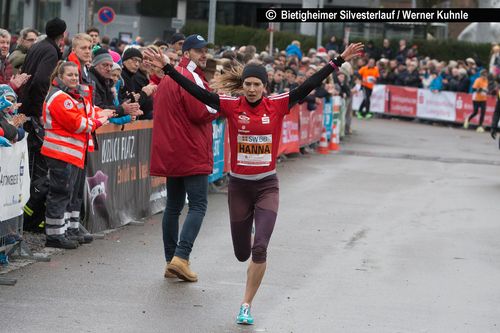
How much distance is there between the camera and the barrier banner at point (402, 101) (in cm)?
3884

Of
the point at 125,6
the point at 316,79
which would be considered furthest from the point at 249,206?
the point at 125,6

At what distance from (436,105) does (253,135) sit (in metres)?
30.1

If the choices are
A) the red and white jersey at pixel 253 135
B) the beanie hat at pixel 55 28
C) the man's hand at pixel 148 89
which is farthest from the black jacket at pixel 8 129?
the man's hand at pixel 148 89

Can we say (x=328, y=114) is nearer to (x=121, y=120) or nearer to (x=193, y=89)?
(x=121, y=120)

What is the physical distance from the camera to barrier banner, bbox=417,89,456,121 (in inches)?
1481

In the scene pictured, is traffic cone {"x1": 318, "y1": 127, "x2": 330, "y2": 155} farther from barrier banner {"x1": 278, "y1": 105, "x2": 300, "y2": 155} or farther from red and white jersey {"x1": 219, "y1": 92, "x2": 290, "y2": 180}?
red and white jersey {"x1": 219, "y1": 92, "x2": 290, "y2": 180}

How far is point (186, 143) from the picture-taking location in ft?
32.3

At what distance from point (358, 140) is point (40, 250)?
61.1 feet

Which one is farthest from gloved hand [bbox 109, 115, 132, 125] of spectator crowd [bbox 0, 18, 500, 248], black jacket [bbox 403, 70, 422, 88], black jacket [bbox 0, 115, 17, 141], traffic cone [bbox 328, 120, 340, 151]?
black jacket [bbox 403, 70, 422, 88]

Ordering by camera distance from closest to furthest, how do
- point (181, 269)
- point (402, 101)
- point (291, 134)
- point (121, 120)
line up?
point (181, 269) < point (121, 120) < point (291, 134) < point (402, 101)

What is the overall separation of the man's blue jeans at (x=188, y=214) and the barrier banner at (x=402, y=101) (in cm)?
2904

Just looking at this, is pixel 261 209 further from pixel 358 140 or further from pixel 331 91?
pixel 358 140

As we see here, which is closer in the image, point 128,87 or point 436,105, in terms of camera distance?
point 128,87

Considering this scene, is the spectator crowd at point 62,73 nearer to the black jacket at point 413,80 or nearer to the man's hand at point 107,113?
the man's hand at point 107,113
